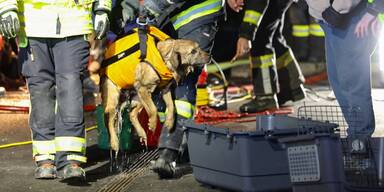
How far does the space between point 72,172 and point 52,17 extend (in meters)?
1.16

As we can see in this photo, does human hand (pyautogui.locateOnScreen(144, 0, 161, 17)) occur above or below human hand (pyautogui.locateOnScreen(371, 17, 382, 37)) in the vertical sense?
above

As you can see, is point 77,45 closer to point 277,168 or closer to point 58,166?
point 58,166

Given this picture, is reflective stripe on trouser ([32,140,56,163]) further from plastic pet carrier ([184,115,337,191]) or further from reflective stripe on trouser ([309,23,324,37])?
reflective stripe on trouser ([309,23,324,37])

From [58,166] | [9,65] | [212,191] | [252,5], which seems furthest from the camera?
[9,65]

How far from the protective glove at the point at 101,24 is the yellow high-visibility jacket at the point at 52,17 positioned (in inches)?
2.3

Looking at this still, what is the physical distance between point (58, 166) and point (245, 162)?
5.39ft

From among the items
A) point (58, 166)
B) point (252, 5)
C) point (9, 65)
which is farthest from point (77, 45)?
point (9, 65)

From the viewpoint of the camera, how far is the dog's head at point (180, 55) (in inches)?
275

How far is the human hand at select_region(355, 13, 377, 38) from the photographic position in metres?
6.72

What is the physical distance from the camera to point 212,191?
21.2 feet

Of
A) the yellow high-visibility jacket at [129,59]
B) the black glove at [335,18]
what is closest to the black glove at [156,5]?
the yellow high-visibility jacket at [129,59]

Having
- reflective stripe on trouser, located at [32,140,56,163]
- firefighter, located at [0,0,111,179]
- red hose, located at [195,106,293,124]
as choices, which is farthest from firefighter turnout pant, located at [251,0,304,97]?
reflective stripe on trouser, located at [32,140,56,163]

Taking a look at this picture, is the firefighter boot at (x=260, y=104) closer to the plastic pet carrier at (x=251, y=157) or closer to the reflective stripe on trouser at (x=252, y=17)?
the reflective stripe on trouser at (x=252, y=17)

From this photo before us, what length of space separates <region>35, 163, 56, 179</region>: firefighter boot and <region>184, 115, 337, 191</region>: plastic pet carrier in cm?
135
